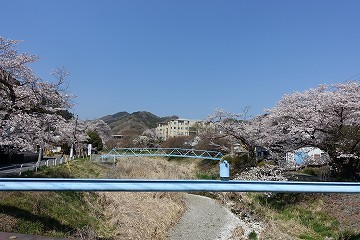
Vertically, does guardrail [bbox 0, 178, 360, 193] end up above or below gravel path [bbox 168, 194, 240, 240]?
above

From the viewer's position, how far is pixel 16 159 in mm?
26500

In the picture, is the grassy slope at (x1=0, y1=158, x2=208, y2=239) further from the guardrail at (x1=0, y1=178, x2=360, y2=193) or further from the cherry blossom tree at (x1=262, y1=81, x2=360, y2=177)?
the cherry blossom tree at (x1=262, y1=81, x2=360, y2=177)

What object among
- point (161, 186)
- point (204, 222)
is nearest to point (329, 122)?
point (204, 222)

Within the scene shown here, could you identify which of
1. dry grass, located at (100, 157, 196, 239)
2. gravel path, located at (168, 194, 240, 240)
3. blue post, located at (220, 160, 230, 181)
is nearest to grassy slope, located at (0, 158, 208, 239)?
dry grass, located at (100, 157, 196, 239)

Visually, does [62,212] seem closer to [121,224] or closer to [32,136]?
[121,224]

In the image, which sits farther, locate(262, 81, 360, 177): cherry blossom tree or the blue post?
locate(262, 81, 360, 177): cherry blossom tree

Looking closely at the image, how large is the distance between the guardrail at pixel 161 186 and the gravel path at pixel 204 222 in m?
6.79

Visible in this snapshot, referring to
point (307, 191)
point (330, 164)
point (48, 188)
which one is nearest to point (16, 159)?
point (330, 164)

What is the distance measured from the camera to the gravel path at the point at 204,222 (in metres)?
11.5

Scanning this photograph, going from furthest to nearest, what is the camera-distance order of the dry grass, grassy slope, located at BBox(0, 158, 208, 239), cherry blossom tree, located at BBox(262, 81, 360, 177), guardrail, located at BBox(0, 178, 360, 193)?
1. cherry blossom tree, located at BBox(262, 81, 360, 177)
2. the dry grass
3. grassy slope, located at BBox(0, 158, 208, 239)
4. guardrail, located at BBox(0, 178, 360, 193)

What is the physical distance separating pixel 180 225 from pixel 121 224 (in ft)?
10.4

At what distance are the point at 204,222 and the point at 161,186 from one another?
9.46 m

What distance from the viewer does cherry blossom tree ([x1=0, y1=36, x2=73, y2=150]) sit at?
10.8m

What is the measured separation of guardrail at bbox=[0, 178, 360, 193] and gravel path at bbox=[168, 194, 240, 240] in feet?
22.3
